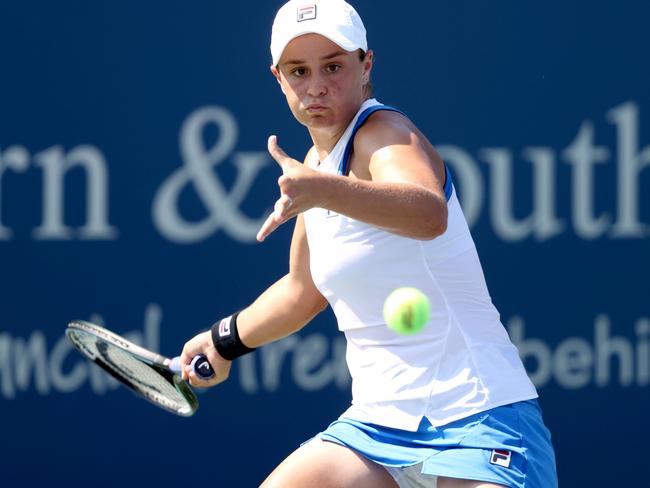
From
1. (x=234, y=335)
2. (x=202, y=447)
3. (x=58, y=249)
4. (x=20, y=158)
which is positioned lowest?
(x=202, y=447)

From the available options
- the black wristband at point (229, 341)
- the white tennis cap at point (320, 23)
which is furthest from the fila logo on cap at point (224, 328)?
the white tennis cap at point (320, 23)

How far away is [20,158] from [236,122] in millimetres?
765

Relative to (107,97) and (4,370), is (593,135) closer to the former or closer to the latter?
(107,97)

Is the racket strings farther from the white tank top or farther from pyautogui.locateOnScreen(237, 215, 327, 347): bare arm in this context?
the white tank top

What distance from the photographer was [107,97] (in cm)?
484

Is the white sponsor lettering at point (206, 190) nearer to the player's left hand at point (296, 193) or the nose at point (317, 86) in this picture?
the nose at point (317, 86)

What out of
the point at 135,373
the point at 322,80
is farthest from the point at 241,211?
the point at 322,80

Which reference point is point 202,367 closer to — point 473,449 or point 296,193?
point 473,449

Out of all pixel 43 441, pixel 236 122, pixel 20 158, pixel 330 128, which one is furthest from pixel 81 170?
pixel 330 128

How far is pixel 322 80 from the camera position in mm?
2773

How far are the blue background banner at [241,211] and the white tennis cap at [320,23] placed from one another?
204 centimetres

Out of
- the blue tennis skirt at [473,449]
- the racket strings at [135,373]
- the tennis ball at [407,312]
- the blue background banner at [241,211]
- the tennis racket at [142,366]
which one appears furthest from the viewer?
the blue background banner at [241,211]

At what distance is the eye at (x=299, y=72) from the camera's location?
9.20 feet

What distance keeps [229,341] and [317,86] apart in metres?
0.76
